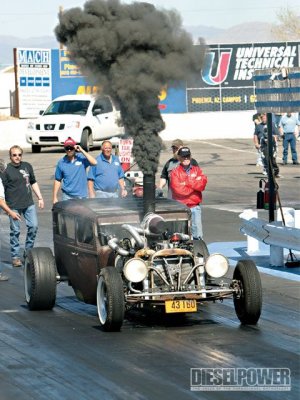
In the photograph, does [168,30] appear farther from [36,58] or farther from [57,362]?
[36,58]

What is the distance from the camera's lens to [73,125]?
3900 cm

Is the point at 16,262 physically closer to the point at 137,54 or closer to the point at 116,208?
the point at 116,208

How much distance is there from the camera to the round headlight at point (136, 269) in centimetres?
1110

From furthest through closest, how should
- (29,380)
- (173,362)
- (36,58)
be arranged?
(36,58) → (173,362) → (29,380)

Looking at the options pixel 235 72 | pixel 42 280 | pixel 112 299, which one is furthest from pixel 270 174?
pixel 235 72

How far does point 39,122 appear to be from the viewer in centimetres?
3938

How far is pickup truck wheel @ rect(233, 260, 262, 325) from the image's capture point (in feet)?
37.6

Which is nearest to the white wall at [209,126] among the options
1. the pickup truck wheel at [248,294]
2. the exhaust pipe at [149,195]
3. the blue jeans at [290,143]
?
the blue jeans at [290,143]

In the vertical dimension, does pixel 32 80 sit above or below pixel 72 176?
above

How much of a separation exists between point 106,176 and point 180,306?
5963 millimetres

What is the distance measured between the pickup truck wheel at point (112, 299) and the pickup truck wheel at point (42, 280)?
1.33m

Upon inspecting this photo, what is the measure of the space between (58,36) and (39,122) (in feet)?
87.4

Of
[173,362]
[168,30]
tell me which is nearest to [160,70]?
[168,30]

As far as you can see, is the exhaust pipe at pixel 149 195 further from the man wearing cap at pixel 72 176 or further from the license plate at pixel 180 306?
the man wearing cap at pixel 72 176
